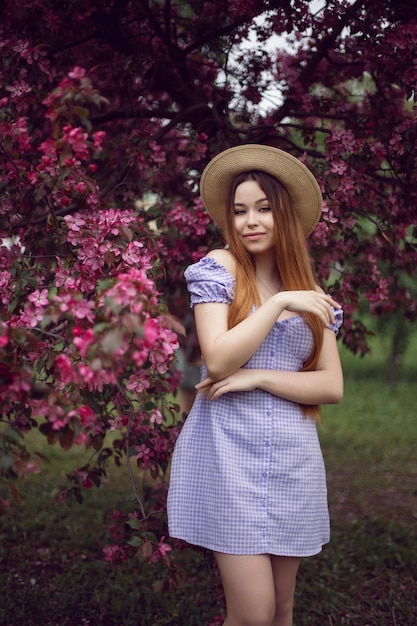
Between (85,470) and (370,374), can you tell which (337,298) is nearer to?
(85,470)

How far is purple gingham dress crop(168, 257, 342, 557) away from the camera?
7.00 ft

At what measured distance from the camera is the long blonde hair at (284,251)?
2.32m

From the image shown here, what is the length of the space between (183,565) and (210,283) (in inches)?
95.7

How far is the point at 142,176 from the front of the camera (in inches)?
136

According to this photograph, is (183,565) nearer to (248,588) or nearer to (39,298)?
(248,588)

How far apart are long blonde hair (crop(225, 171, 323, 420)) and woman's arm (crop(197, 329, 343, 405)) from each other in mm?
47

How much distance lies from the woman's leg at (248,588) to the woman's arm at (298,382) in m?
0.48

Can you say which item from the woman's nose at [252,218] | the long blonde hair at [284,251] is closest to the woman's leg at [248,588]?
the long blonde hair at [284,251]

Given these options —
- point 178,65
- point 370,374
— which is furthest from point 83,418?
point 370,374

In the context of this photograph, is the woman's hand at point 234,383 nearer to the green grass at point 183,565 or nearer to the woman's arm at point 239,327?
the woman's arm at point 239,327

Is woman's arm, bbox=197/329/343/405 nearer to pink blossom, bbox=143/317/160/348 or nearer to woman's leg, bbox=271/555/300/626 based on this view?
woman's leg, bbox=271/555/300/626

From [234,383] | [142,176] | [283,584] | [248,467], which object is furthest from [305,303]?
[142,176]

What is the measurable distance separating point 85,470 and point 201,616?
2.94 feet

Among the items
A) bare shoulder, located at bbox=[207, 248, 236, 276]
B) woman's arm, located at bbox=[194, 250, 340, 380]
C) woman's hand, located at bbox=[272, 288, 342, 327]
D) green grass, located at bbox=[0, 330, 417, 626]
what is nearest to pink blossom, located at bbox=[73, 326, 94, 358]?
woman's arm, located at bbox=[194, 250, 340, 380]
